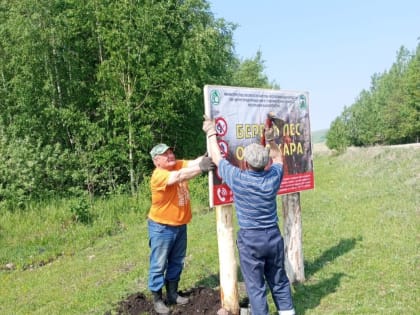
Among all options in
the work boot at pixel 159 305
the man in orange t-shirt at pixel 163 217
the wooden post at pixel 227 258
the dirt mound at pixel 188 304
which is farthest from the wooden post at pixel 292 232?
the work boot at pixel 159 305

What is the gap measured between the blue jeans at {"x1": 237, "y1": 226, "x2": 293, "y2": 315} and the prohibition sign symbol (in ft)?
3.88

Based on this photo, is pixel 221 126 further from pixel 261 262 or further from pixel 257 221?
pixel 261 262

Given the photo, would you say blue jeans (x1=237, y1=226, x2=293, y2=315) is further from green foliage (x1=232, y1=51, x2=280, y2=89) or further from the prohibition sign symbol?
green foliage (x1=232, y1=51, x2=280, y2=89)

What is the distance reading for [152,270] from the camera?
17.6 feet

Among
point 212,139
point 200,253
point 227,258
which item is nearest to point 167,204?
point 227,258

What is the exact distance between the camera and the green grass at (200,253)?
19.1ft

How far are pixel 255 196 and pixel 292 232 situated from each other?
1.95m

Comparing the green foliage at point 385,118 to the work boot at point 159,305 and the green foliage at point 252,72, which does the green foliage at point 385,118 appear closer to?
the green foliage at point 252,72

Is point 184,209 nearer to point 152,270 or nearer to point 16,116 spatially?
point 152,270

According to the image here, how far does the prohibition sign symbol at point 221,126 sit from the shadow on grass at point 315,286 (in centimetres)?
235

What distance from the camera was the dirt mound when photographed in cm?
536

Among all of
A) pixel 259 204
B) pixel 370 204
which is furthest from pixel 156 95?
pixel 259 204

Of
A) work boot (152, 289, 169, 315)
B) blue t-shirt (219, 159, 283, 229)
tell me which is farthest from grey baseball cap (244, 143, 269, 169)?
work boot (152, 289, 169, 315)

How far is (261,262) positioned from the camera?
14.5ft
